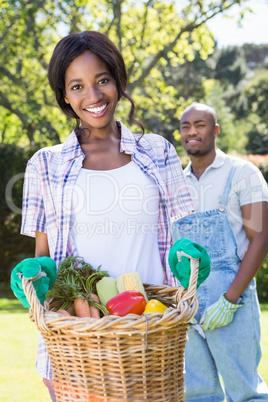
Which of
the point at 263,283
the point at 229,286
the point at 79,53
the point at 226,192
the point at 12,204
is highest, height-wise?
the point at 79,53

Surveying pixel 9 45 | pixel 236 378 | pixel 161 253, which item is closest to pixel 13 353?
pixel 236 378

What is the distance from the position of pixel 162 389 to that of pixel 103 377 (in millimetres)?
188

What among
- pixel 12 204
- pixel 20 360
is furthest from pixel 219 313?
pixel 12 204

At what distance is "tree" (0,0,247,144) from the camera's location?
9180 millimetres

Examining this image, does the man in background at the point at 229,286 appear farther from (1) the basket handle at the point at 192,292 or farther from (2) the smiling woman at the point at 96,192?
(1) the basket handle at the point at 192,292

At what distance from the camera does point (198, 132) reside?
3.73 meters

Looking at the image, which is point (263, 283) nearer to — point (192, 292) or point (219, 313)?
point (219, 313)

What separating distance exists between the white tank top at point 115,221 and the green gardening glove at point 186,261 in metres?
0.28

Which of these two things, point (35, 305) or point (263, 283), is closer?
point (35, 305)

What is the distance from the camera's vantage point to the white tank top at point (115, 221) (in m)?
2.06

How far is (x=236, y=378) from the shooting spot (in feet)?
10.9

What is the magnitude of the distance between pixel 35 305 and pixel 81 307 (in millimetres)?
228

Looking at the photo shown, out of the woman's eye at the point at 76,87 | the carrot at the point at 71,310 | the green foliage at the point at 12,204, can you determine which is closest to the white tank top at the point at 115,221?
the carrot at the point at 71,310

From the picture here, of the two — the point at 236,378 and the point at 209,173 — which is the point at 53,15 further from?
the point at 236,378
